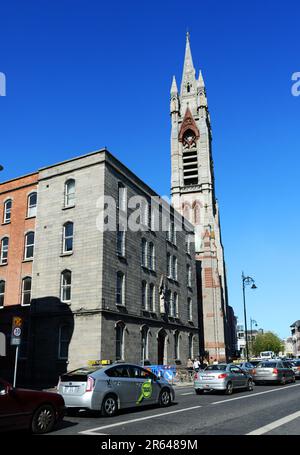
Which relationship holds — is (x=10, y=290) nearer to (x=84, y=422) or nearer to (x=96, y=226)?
(x=96, y=226)

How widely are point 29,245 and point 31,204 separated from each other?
3.31m

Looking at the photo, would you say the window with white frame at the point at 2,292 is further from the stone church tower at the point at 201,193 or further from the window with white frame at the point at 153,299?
the stone church tower at the point at 201,193

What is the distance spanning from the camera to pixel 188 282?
140 ft

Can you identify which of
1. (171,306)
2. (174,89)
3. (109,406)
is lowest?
(109,406)

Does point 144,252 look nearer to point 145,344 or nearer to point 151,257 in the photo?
point 151,257

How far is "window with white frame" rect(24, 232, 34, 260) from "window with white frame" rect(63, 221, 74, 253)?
318cm

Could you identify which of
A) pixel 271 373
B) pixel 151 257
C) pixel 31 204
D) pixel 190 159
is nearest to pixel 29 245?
pixel 31 204

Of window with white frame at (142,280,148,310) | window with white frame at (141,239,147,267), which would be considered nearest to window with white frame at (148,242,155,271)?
window with white frame at (141,239,147,267)

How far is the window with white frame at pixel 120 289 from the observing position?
29.3 metres

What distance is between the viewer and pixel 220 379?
18.8 m

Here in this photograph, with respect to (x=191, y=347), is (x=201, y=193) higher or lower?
higher

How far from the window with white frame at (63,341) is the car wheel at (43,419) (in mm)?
18154

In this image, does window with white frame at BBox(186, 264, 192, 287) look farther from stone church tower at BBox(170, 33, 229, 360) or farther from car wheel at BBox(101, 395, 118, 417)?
car wheel at BBox(101, 395, 118, 417)
